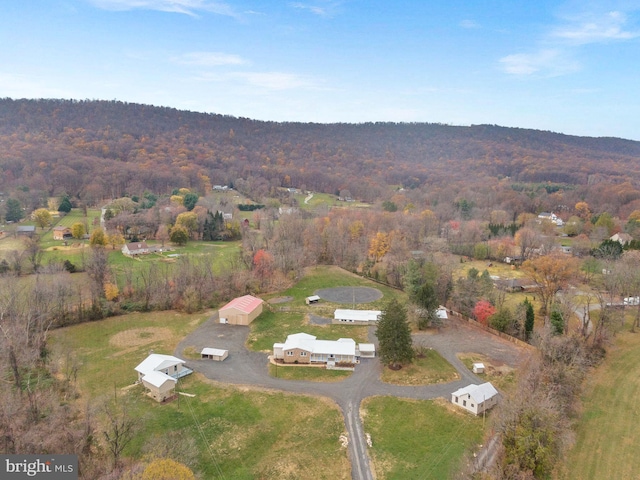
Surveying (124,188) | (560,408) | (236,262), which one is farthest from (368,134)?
(560,408)

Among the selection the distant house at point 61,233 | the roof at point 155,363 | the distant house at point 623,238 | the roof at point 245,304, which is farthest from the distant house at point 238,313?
the distant house at point 623,238

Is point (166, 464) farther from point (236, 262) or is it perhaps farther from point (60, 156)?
point (60, 156)

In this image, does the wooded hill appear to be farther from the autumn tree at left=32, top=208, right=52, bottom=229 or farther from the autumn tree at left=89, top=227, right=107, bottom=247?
the autumn tree at left=89, top=227, right=107, bottom=247

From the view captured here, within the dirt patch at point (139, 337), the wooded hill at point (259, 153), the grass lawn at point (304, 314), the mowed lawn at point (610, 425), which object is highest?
the wooded hill at point (259, 153)

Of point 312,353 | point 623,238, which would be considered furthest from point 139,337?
point 623,238

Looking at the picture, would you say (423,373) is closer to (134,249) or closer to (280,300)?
(280,300)

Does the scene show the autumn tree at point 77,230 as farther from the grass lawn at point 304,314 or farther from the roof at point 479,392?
the roof at point 479,392
